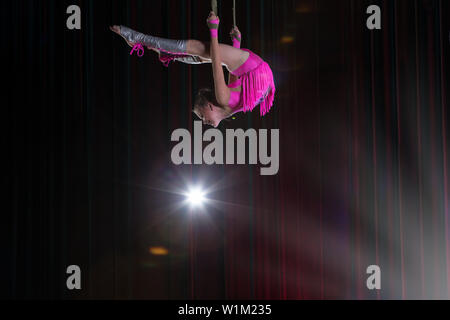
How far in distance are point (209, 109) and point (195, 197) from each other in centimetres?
70

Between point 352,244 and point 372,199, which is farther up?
point 372,199

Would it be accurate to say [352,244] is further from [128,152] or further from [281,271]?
[128,152]

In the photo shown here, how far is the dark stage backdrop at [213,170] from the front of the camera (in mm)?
3211

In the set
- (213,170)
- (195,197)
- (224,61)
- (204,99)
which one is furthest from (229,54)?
(195,197)

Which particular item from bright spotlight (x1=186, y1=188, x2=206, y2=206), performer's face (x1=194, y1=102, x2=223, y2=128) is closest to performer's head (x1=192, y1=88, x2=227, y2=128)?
performer's face (x1=194, y1=102, x2=223, y2=128)

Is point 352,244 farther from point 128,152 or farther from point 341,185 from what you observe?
point 128,152

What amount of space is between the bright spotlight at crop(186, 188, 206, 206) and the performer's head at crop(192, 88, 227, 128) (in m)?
0.58

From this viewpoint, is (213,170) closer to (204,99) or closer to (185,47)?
(204,99)

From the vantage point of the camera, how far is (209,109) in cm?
288

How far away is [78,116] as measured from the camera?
3.26m

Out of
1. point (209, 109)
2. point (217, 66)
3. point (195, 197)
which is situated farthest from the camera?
point (195, 197)

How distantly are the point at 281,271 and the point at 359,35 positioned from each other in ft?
5.99

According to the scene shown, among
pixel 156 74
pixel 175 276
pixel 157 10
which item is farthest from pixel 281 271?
pixel 157 10
